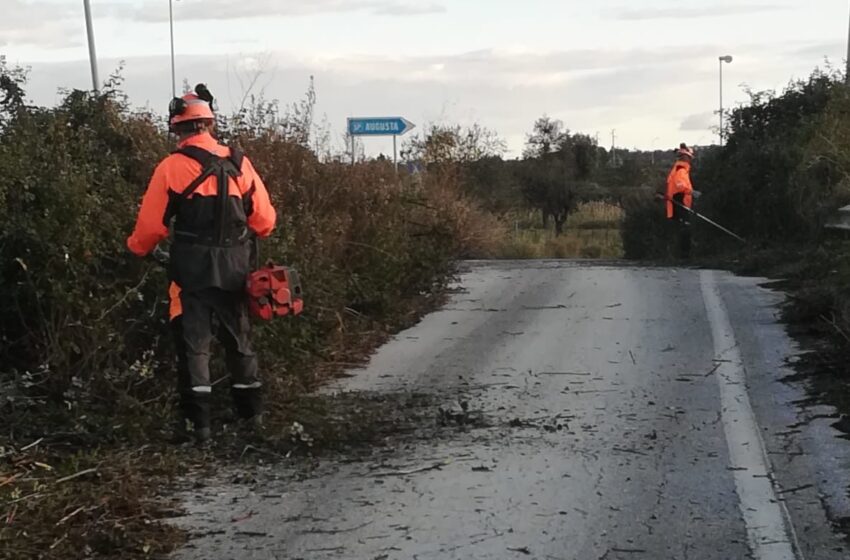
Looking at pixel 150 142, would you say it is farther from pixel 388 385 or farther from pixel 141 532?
pixel 141 532

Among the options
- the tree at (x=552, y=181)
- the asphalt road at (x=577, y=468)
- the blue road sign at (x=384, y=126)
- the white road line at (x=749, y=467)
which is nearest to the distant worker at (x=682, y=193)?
the blue road sign at (x=384, y=126)

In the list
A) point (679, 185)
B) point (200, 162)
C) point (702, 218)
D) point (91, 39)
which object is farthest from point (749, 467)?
point (91, 39)

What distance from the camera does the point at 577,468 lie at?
6020 millimetres

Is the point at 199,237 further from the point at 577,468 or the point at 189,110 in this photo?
the point at 577,468

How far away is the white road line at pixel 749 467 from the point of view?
4.91m

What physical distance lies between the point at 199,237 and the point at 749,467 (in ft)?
10.9

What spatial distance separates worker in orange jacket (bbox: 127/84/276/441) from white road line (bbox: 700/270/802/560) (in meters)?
A: 2.82

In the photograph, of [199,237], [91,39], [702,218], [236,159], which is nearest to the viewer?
[199,237]

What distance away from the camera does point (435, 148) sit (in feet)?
84.0

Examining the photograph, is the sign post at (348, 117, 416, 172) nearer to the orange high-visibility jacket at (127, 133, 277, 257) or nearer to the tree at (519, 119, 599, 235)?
the orange high-visibility jacket at (127, 133, 277, 257)

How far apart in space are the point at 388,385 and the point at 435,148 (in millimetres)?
17716

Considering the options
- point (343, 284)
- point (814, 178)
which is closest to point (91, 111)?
point (343, 284)

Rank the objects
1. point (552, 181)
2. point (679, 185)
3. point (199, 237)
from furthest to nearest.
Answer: point (552, 181) → point (679, 185) → point (199, 237)

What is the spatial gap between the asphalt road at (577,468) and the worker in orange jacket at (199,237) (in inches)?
33.7
